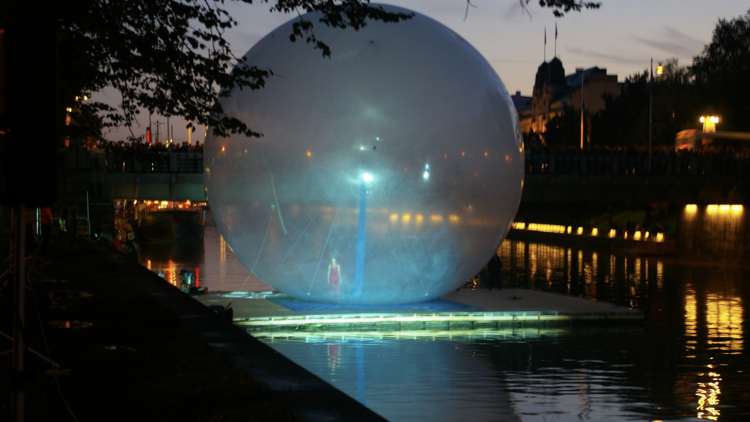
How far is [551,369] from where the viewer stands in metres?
12.4

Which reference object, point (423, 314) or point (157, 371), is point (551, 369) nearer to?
point (423, 314)

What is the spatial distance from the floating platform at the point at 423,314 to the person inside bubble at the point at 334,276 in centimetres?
44

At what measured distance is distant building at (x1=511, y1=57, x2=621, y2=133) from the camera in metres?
124

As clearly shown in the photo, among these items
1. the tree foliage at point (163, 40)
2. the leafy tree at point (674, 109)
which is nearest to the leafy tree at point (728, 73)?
the leafy tree at point (674, 109)

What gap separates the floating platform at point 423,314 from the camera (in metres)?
15.1

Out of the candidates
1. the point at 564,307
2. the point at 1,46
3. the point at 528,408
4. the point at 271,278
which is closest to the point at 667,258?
the point at 564,307

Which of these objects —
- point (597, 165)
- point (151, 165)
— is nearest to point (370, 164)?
point (151, 165)

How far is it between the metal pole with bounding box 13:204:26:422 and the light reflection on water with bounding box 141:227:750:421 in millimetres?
5199

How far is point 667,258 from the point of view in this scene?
41.6 metres

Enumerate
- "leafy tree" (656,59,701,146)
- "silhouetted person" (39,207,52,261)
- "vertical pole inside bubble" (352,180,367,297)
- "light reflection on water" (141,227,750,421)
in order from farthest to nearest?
"leafy tree" (656,59,701,146), "silhouetted person" (39,207,52,261), "vertical pole inside bubble" (352,180,367,297), "light reflection on water" (141,227,750,421)

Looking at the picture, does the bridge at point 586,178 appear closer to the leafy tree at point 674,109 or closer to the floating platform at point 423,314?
the leafy tree at point 674,109

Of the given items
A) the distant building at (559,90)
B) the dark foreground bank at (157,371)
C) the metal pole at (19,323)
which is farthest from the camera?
the distant building at (559,90)

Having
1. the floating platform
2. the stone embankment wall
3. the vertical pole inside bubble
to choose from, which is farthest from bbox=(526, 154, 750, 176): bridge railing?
the vertical pole inside bubble

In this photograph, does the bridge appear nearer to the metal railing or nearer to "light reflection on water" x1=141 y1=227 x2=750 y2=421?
the metal railing
